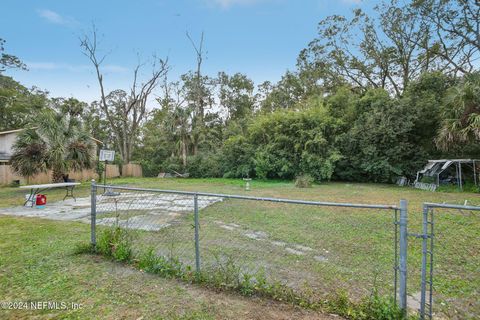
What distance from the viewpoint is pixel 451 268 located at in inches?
120

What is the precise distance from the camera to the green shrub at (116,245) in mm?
3264

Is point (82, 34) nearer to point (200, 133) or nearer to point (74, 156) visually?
point (200, 133)

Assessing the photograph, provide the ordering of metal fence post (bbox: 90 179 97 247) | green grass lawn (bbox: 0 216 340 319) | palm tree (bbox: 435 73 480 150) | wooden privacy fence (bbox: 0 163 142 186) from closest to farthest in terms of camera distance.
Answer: green grass lawn (bbox: 0 216 340 319) < metal fence post (bbox: 90 179 97 247) < palm tree (bbox: 435 73 480 150) < wooden privacy fence (bbox: 0 163 142 186)

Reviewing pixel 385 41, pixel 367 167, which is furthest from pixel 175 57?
pixel 367 167

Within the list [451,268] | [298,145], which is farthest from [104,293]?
[298,145]

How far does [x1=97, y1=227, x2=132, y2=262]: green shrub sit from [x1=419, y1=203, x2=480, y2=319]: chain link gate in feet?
10.6

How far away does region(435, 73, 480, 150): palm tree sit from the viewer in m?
8.86

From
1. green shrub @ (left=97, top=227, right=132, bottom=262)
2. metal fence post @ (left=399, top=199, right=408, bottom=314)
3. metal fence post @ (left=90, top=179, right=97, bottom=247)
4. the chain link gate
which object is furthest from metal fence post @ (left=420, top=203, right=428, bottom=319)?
metal fence post @ (left=90, top=179, right=97, bottom=247)

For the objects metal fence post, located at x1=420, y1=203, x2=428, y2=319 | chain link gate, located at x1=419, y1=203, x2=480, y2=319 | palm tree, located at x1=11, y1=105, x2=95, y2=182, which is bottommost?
chain link gate, located at x1=419, y1=203, x2=480, y2=319

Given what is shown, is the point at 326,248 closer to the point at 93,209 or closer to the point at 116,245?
the point at 116,245

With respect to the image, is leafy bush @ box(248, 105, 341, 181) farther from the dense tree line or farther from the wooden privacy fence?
the wooden privacy fence

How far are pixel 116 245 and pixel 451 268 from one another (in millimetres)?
4323

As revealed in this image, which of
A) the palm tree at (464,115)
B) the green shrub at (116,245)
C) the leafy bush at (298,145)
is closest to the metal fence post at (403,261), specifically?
the green shrub at (116,245)

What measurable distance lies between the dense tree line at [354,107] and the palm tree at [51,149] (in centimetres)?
277
